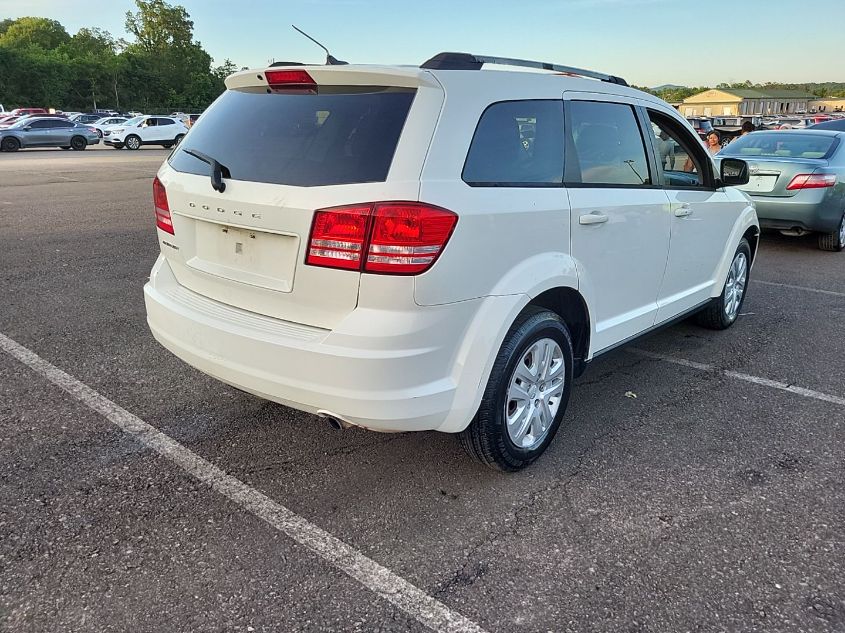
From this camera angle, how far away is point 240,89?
3250mm

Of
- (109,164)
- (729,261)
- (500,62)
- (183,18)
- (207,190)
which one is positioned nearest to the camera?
(207,190)

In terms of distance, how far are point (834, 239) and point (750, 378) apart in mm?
5762

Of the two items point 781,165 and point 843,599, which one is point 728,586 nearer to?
point 843,599

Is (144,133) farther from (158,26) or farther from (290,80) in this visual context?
(158,26)

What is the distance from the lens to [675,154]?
14.9 ft

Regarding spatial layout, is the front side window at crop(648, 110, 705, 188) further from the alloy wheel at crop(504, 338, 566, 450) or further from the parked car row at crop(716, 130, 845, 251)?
the parked car row at crop(716, 130, 845, 251)

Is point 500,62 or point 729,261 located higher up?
point 500,62

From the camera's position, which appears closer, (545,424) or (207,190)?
(207,190)

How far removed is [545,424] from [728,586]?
1.08 m

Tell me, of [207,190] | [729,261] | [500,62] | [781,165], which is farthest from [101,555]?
[781,165]

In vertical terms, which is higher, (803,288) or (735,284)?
(735,284)

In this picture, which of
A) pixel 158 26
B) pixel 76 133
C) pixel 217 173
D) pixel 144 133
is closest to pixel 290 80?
pixel 217 173

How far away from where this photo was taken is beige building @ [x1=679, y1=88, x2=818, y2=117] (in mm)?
138125

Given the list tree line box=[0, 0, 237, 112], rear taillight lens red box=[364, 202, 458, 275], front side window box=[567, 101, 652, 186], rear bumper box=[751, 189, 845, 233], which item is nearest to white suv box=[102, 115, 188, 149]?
rear bumper box=[751, 189, 845, 233]
